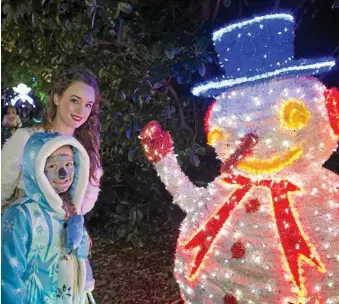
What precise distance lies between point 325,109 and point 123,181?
363cm

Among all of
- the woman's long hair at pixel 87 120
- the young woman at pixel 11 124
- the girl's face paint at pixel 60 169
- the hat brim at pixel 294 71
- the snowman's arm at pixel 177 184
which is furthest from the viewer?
the young woman at pixel 11 124

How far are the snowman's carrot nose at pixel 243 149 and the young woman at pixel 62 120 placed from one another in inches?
37.9

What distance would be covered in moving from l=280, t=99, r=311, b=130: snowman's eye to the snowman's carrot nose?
21 cm

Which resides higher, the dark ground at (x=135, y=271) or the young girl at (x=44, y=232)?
the young girl at (x=44, y=232)

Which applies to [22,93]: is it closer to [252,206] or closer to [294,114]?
[252,206]

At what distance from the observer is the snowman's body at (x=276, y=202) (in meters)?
3.10

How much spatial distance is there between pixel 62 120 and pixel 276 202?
1.43m

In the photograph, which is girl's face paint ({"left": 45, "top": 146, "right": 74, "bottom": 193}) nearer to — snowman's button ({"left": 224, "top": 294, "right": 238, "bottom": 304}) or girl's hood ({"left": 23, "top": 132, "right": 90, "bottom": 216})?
girl's hood ({"left": 23, "top": 132, "right": 90, "bottom": 216})

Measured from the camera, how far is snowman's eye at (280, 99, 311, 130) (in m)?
3.06

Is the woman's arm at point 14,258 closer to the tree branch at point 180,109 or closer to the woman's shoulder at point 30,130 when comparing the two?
the woman's shoulder at point 30,130

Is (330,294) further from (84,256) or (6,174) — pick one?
(6,174)

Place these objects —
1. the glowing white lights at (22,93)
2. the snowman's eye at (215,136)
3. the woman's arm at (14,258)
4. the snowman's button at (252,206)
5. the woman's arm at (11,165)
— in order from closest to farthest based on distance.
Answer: the woman's arm at (14,258)
the woman's arm at (11,165)
the snowman's button at (252,206)
the snowman's eye at (215,136)
the glowing white lights at (22,93)

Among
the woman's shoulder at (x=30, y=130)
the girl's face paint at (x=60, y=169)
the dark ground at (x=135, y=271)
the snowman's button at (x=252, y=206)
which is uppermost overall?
the woman's shoulder at (x=30, y=130)

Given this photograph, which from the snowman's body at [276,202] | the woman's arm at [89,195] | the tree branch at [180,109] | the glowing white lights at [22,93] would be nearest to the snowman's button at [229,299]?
the snowman's body at [276,202]
